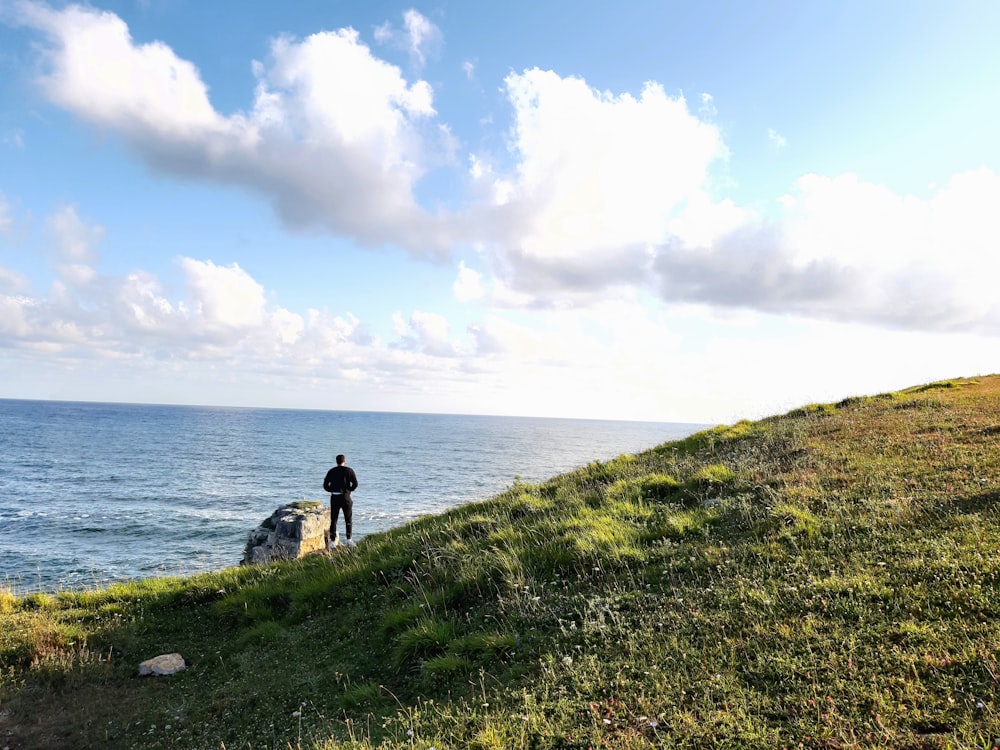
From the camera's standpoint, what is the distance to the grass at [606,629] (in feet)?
17.3

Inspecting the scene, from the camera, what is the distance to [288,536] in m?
22.1

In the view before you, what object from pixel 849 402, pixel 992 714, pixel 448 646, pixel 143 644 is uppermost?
pixel 849 402

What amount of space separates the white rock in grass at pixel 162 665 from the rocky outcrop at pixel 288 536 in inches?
425

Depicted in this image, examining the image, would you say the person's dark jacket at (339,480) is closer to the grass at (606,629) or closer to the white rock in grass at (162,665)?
the grass at (606,629)

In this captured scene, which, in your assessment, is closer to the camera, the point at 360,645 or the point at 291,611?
the point at 360,645

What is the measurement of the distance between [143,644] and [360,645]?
5.63m

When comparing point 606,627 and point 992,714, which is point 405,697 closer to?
point 606,627

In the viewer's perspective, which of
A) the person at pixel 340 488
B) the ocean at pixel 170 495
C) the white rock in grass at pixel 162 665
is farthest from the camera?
the ocean at pixel 170 495

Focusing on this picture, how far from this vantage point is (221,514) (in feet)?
142

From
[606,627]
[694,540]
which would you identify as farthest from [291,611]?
[694,540]

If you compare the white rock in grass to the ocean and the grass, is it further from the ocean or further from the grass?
the ocean

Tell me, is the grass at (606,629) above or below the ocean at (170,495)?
above

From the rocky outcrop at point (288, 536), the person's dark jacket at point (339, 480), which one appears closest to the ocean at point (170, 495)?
the rocky outcrop at point (288, 536)

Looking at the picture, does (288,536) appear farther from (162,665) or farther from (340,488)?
(162,665)
